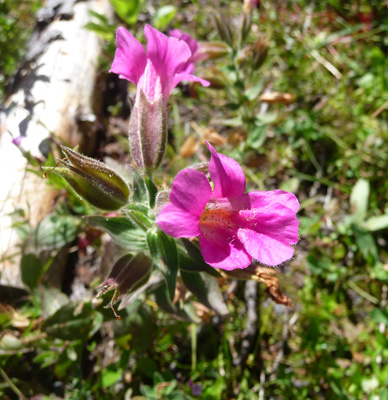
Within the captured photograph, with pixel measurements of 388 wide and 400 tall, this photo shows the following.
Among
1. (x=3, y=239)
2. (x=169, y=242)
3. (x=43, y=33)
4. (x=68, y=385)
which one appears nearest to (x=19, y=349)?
(x=68, y=385)

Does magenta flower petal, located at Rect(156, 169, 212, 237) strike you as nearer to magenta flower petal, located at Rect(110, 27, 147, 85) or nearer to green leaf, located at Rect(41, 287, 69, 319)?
magenta flower petal, located at Rect(110, 27, 147, 85)

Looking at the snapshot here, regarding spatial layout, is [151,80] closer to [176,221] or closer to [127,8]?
[176,221]

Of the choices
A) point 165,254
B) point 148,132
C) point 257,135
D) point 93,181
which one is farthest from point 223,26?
point 165,254

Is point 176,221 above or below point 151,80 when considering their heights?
below

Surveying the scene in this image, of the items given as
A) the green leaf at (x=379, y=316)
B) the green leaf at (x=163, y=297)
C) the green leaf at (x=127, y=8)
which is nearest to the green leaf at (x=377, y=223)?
the green leaf at (x=379, y=316)

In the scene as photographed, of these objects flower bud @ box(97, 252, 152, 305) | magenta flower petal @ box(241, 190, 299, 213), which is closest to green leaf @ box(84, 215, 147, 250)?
flower bud @ box(97, 252, 152, 305)

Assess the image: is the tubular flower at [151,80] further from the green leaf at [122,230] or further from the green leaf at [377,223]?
the green leaf at [377,223]
